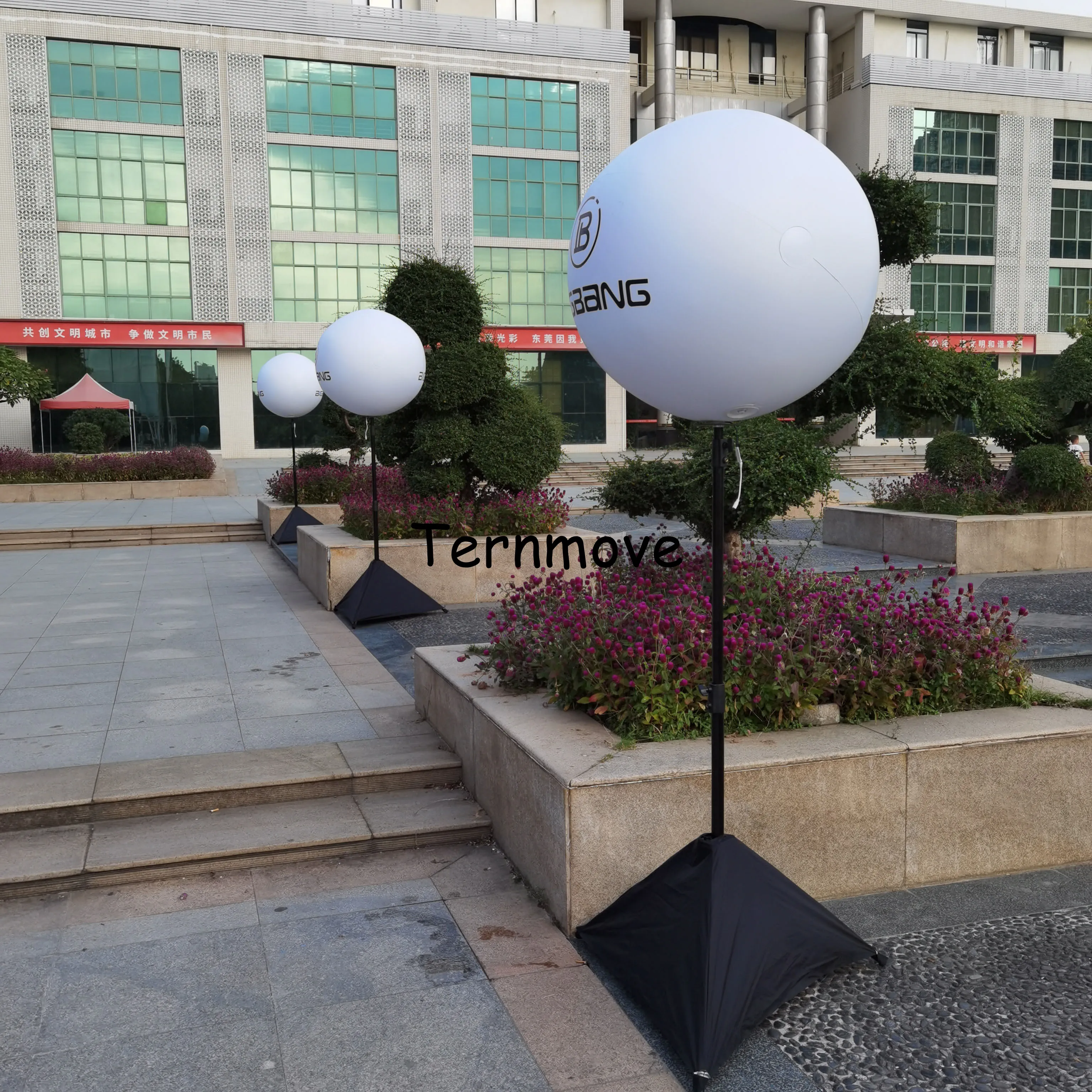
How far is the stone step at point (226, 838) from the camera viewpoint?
15.4 ft

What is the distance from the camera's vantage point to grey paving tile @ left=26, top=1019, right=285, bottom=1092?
325 cm

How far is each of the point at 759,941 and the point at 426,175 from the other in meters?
42.8

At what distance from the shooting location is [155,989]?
3818 millimetres

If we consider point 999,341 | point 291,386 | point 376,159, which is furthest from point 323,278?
point 999,341

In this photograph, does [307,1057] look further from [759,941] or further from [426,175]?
[426,175]

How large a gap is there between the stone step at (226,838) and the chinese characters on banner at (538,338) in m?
39.6

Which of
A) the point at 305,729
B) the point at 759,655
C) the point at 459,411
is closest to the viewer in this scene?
the point at 759,655

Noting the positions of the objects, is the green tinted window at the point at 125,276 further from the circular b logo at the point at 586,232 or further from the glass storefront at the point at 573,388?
the circular b logo at the point at 586,232

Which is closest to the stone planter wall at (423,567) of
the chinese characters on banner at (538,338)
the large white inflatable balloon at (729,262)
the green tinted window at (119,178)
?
the large white inflatable balloon at (729,262)

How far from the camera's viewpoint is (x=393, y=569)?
10.8 meters

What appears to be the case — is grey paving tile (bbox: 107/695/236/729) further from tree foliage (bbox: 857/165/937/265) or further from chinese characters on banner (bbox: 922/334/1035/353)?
chinese characters on banner (bbox: 922/334/1035/353)

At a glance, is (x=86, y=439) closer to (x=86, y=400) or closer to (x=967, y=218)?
(x=86, y=400)

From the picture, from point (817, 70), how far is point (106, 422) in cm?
3484

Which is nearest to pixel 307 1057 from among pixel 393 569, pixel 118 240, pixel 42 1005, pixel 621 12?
pixel 42 1005
